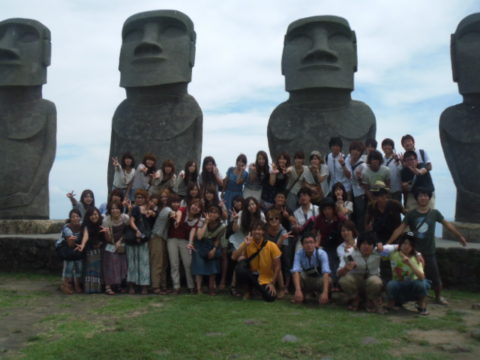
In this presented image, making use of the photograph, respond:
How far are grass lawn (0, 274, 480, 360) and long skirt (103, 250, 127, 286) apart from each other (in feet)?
1.32

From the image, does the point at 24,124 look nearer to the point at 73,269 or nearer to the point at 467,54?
the point at 73,269

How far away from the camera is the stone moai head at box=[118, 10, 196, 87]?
10.6 meters

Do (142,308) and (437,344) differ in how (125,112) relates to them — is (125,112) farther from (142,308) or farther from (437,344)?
(437,344)

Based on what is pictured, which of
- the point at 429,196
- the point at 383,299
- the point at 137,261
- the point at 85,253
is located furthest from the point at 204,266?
the point at 429,196

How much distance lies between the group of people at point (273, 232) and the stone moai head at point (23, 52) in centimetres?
403

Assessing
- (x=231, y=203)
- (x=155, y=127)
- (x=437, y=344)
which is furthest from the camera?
(x=155, y=127)

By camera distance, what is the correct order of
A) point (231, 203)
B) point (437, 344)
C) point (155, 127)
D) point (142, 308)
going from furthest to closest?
point (155, 127)
point (231, 203)
point (142, 308)
point (437, 344)

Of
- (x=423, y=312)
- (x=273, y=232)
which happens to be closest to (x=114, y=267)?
(x=273, y=232)

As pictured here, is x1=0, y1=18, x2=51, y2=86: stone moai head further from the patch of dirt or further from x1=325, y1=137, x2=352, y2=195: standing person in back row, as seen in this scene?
x1=325, y1=137, x2=352, y2=195: standing person in back row

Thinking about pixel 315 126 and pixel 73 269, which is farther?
pixel 315 126

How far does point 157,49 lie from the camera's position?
10.6m

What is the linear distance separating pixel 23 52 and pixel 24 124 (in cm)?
136

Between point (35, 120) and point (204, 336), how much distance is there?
7.71 metres

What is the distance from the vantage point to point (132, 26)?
1096 cm
